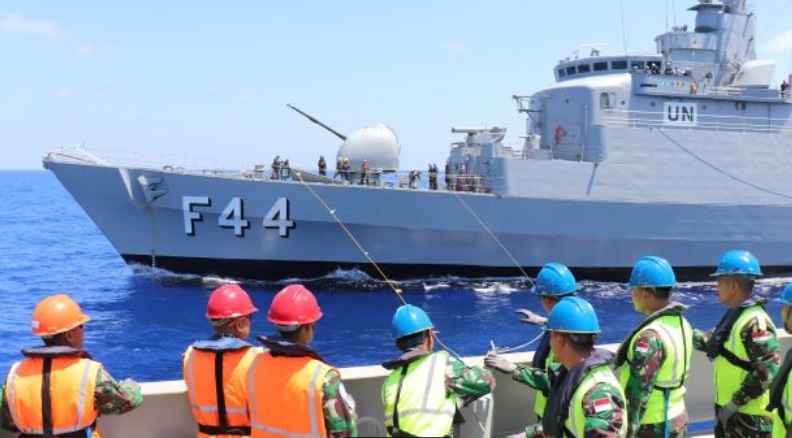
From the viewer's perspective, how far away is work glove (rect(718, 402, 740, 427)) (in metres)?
3.22

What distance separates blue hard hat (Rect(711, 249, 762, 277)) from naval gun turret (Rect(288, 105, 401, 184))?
1255 centimetres

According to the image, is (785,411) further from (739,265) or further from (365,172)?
(365,172)

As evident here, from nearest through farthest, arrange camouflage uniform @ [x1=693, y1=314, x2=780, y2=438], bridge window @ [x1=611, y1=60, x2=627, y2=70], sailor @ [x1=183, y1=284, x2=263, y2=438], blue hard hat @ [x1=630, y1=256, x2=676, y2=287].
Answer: sailor @ [x1=183, y1=284, x2=263, y2=438], blue hard hat @ [x1=630, y1=256, x2=676, y2=287], camouflage uniform @ [x1=693, y1=314, x2=780, y2=438], bridge window @ [x1=611, y1=60, x2=627, y2=70]

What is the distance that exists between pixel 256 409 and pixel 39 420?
804 mm

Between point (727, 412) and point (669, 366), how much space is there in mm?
695

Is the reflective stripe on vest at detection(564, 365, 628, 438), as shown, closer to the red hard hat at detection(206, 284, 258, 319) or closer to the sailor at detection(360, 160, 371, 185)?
the red hard hat at detection(206, 284, 258, 319)

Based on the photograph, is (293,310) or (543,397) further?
(543,397)

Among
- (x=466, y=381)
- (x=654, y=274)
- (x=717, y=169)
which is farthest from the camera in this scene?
(x=717, y=169)

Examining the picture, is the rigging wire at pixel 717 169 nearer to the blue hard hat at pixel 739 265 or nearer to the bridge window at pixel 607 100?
the bridge window at pixel 607 100

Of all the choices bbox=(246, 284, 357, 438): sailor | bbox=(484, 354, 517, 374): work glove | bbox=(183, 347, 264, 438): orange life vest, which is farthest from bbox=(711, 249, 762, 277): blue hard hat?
bbox=(183, 347, 264, 438): orange life vest

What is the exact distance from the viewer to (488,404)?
133 inches

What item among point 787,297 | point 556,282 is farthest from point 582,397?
point 787,297

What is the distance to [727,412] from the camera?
128 inches

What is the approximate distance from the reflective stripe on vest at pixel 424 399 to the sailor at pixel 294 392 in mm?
182
